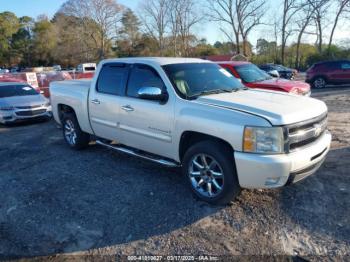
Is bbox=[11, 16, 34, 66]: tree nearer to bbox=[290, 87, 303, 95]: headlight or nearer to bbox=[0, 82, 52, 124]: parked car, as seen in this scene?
bbox=[0, 82, 52, 124]: parked car

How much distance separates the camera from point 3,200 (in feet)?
15.1

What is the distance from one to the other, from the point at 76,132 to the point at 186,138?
10.4 ft

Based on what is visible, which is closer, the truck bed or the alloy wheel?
the alloy wheel

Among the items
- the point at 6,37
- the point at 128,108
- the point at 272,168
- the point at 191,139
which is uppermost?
the point at 6,37

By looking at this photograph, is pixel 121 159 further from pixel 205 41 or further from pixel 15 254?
pixel 205 41

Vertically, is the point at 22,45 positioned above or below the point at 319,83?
above

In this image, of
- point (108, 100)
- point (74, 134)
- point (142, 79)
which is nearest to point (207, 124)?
point (142, 79)

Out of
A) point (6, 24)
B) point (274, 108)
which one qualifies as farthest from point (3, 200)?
point (6, 24)

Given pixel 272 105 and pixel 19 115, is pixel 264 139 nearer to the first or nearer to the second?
pixel 272 105

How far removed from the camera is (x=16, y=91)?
11.4 metres

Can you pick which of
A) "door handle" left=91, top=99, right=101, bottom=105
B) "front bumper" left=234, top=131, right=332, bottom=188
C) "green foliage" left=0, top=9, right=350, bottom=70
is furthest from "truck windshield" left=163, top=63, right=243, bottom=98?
"green foliage" left=0, top=9, right=350, bottom=70

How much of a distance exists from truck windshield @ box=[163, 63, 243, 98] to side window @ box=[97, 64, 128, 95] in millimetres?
895

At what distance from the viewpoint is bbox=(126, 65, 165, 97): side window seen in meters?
4.84

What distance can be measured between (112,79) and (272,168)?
322cm
